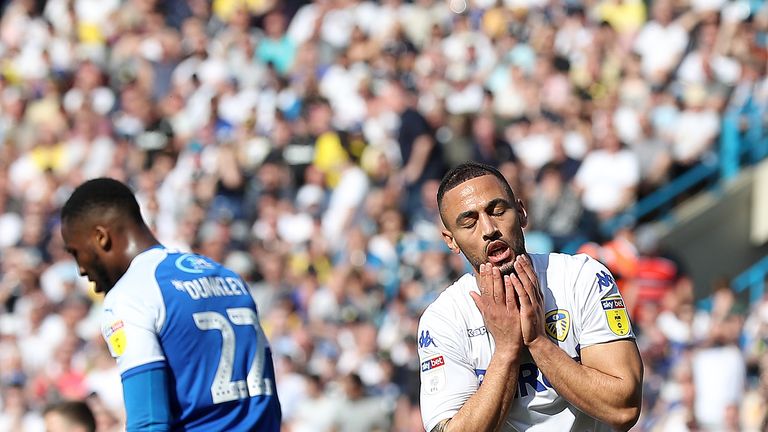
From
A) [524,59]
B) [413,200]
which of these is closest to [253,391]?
[413,200]

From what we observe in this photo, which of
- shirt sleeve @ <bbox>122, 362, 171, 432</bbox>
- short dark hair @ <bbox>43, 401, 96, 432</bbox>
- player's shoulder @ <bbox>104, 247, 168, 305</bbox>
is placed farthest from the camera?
short dark hair @ <bbox>43, 401, 96, 432</bbox>

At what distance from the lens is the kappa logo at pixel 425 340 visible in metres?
5.16

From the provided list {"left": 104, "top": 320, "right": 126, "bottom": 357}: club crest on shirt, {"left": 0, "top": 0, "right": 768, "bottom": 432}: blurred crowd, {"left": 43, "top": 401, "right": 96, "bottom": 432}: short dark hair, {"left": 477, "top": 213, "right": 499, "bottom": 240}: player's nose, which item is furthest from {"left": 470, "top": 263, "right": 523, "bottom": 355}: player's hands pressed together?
{"left": 0, "top": 0, "right": 768, "bottom": 432}: blurred crowd

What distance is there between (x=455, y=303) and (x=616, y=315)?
23.7 inches

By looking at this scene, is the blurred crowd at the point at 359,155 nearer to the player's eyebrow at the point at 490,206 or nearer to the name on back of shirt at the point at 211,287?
the name on back of shirt at the point at 211,287

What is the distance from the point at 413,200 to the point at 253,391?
31.7 ft

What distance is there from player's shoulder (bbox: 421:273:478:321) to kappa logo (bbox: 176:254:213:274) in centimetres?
126

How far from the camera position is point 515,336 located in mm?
4863

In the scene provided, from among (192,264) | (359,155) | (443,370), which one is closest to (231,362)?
(192,264)

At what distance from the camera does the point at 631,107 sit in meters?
16.4

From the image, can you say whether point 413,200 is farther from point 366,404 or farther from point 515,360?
point 515,360

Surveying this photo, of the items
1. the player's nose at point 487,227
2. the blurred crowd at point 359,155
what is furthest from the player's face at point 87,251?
the blurred crowd at point 359,155

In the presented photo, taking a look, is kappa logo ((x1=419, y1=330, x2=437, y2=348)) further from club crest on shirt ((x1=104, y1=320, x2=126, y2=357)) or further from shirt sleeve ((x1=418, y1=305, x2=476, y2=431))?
club crest on shirt ((x1=104, y1=320, x2=126, y2=357))

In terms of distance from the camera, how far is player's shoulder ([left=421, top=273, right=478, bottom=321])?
5191 mm
